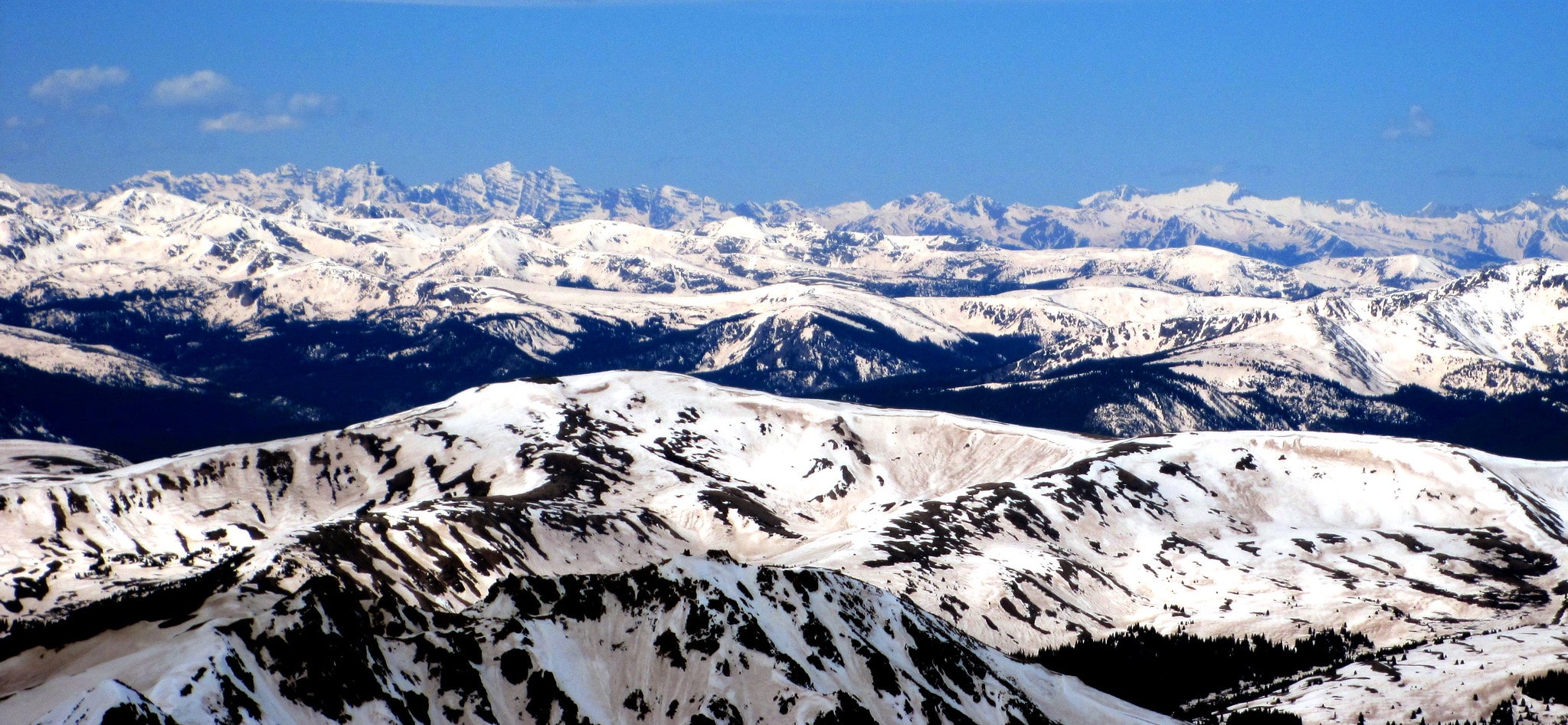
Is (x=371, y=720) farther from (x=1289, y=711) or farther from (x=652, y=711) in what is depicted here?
(x=1289, y=711)

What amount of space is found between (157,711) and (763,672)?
213 feet

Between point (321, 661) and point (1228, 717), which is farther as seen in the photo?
point (1228, 717)

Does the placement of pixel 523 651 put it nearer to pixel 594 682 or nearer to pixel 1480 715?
pixel 594 682

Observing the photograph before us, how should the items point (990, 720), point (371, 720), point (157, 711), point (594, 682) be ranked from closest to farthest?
point (157, 711)
point (371, 720)
point (594, 682)
point (990, 720)

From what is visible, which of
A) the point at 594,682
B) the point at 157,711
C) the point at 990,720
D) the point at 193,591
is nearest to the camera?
the point at 157,711

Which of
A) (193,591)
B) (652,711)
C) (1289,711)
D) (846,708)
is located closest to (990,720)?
(846,708)

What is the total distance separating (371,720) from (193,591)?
27.6 meters

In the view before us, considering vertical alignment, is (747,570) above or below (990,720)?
above

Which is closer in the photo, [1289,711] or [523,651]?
[523,651]

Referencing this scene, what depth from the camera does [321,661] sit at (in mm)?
124312

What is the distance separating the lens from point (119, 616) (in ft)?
420

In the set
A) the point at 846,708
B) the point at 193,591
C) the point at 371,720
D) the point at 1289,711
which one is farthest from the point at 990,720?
the point at 193,591

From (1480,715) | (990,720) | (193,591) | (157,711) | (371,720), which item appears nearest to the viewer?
(157,711)

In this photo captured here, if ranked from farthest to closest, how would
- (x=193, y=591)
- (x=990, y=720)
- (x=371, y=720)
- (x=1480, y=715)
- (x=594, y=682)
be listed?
(x=1480, y=715)
(x=990, y=720)
(x=594, y=682)
(x=193, y=591)
(x=371, y=720)
